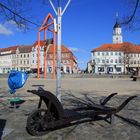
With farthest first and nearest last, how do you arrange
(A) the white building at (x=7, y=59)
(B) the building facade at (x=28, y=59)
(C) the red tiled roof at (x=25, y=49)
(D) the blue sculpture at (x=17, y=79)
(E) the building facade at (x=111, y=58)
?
(A) the white building at (x=7, y=59) < (C) the red tiled roof at (x=25, y=49) < (E) the building facade at (x=111, y=58) < (B) the building facade at (x=28, y=59) < (D) the blue sculpture at (x=17, y=79)

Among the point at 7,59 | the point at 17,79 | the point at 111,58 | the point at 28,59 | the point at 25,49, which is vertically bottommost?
the point at 17,79

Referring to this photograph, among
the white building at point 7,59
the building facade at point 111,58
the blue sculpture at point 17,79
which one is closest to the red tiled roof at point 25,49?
the white building at point 7,59

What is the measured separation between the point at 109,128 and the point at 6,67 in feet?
496

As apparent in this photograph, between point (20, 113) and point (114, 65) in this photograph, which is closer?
point (20, 113)

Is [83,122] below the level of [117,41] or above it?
below

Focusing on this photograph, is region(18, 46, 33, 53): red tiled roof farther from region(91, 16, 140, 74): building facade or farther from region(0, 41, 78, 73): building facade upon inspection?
region(91, 16, 140, 74): building facade

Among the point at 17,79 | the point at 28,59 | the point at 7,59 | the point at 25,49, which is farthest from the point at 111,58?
the point at 17,79

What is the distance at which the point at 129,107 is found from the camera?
11.5 meters

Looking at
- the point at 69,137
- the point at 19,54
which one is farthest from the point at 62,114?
the point at 19,54

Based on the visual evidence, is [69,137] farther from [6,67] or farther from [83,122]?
[6,67]

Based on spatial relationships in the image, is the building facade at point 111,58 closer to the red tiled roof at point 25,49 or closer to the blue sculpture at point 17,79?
the red tiled roof at point 25,49

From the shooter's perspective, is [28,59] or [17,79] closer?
[17,79]

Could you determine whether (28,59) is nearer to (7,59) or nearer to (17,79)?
(7,59)

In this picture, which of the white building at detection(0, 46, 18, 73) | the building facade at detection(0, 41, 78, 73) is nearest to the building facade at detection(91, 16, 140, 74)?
the building facade at detection(0, 41, 78, 73)
